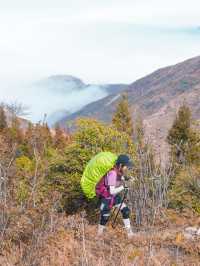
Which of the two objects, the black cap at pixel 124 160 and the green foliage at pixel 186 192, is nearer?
the black cap at pixel 124 160

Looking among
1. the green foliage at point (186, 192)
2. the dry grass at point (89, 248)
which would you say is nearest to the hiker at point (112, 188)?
the dry grass at point (89, 248)

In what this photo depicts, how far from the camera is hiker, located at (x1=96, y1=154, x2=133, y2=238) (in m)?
8.81

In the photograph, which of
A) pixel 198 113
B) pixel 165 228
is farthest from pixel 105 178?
pixel 198 113

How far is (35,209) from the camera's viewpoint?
21.7 feet

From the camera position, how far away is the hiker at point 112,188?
881 centimetres

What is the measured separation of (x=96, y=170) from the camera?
8969 millimetres

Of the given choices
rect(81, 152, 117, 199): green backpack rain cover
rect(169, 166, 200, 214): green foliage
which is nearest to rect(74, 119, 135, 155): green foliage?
rect(169, 166, 200, 214): green foliage

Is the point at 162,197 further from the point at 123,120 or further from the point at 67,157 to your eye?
the point at 123,120

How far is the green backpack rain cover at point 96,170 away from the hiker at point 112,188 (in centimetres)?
7

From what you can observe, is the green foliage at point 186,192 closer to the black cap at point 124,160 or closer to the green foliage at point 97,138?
the green foliage at point 97,138

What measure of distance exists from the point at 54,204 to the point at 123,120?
3150 centimetres

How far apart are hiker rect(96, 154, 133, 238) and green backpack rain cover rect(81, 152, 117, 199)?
7 cm

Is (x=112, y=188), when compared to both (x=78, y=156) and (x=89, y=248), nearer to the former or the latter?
(x=89, y=248)

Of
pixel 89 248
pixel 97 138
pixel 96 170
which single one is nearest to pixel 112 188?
pixel 96 170
